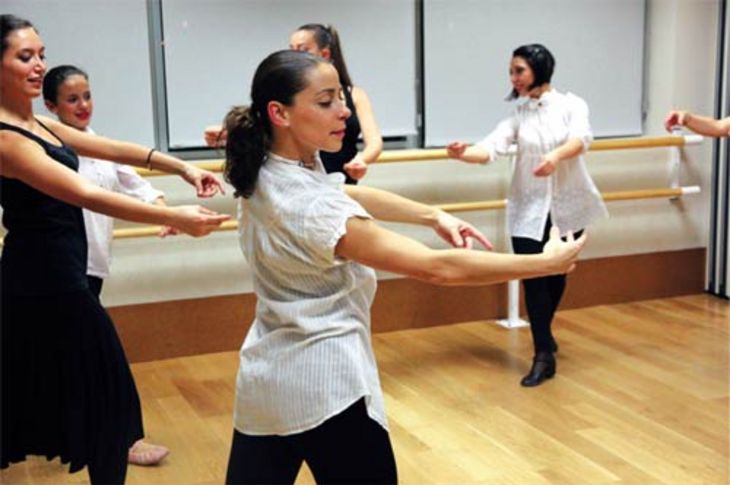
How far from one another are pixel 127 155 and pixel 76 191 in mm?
500

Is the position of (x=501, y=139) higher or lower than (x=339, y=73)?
lower

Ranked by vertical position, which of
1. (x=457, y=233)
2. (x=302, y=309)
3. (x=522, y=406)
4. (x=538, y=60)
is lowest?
(x=522, y=406)

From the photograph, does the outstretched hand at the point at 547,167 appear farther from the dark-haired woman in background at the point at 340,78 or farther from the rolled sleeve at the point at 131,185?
the rolled sleeve at the point at 131,185

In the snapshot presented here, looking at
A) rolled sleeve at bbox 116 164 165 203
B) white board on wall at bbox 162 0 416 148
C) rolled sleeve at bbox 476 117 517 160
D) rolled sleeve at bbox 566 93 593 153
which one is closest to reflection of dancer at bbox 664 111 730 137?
rolled sleeve at bbox 566 93 593 153

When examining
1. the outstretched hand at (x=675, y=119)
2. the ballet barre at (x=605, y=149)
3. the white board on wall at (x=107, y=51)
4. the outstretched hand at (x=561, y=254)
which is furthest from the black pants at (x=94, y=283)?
the outstretched hand at (x=675, y=119)

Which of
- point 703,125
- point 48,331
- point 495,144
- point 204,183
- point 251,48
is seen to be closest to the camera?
point 48,331

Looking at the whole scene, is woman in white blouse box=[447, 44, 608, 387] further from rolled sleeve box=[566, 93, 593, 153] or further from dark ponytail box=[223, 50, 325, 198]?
dark ponytail box=[223, 50, 325, 198]

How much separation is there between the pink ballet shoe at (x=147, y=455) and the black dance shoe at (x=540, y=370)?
5.01 feet

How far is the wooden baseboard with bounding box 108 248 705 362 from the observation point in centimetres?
441

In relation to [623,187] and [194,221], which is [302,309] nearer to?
[194,221]

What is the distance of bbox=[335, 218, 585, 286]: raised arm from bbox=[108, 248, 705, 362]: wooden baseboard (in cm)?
279

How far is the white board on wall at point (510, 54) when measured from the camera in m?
4.78

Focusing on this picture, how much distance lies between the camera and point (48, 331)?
2.35 metres

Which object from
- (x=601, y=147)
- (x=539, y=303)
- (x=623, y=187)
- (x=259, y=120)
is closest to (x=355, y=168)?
(x=539, y=303)
